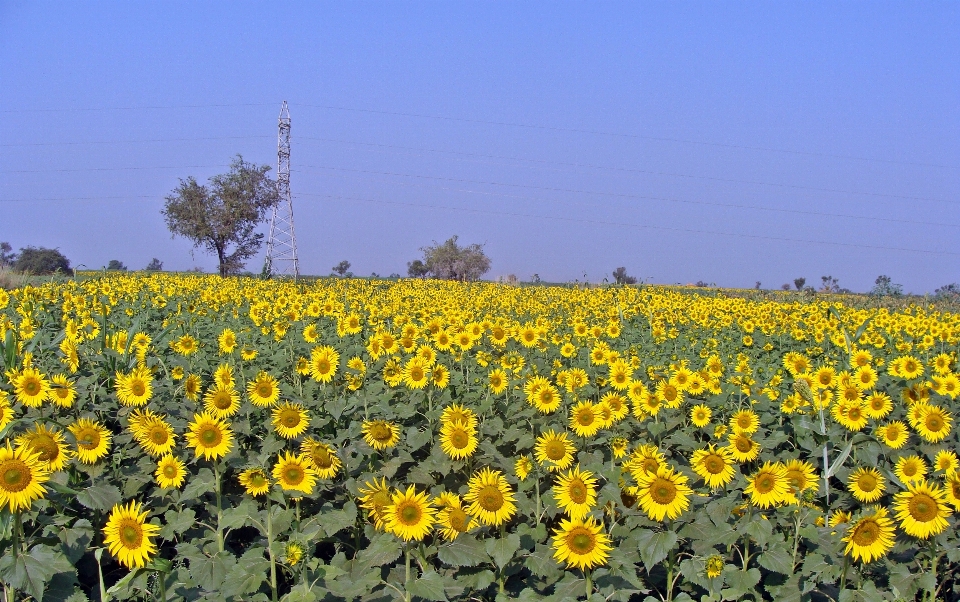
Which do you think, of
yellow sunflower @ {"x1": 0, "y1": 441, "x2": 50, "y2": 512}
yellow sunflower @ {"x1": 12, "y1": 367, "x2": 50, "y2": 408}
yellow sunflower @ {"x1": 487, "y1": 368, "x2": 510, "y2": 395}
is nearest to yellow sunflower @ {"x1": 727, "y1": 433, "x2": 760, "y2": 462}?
yellow sunflower @ {"x1": 487, "y1": 368, "x2": 510, "y2": 395}

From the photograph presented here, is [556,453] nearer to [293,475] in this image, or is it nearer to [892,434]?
[293,475]

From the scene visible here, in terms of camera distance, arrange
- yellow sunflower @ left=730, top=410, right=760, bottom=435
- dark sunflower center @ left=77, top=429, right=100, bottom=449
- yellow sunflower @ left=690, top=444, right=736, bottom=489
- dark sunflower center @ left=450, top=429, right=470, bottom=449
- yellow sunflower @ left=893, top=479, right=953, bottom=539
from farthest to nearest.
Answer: yellow sunflower @ left=730, top=410, right=760, bottom=435 < dark sunflower center @ left=450, top=429, right=470, bottom=449 < dark sunflower center @ left=77, top=429, right=100, bottom=449 < yellow sunflower @ left=690, top=444, right=736, bottom=489 < yellow sunflower @ left=893, top=479, right=953, bottom=539

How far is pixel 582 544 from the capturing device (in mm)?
2664

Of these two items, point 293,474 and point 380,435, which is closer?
point 293,474

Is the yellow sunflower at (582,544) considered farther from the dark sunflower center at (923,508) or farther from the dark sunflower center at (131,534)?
the dark sunflower center at (131,534)

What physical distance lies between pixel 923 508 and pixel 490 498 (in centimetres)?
186

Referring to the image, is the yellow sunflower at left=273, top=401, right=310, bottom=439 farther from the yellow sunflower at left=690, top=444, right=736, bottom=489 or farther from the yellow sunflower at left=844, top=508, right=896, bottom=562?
the yellow sunflower at left=844, top=508, right=896, bottom=562

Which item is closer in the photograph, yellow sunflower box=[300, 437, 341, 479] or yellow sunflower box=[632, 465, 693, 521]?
yellow sunflower box=[632, 465, 693, 521]

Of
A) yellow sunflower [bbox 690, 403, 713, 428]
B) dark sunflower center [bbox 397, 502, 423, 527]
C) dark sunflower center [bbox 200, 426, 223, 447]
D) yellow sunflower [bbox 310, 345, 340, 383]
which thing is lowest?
dark sunflower center [bbox 397, 502, 423, 527]

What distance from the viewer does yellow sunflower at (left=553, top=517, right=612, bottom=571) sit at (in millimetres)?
2668

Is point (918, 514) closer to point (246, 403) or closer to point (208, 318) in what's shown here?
point (246, 403)

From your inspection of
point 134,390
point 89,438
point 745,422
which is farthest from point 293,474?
point 745,422

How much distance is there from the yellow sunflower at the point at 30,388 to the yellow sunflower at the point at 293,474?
1859 mm

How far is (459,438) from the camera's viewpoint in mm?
3596
